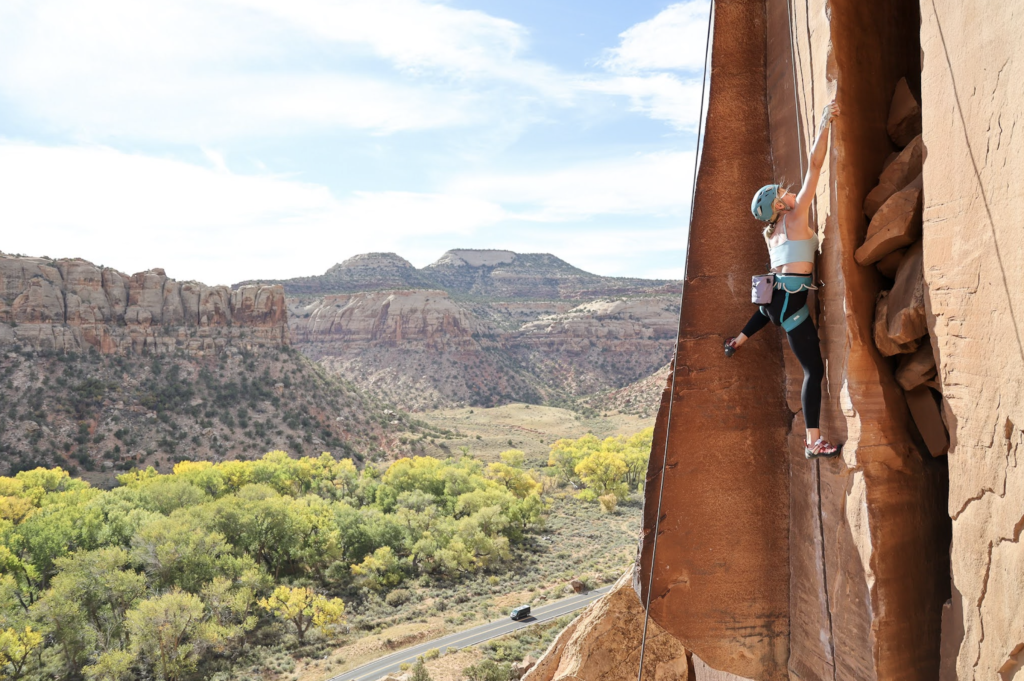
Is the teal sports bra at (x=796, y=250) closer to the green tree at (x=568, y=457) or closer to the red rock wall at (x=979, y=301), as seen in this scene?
the red rock wall at (x=979, y=301)

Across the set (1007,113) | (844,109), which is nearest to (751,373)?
(844,109)

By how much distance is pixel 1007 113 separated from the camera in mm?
3537

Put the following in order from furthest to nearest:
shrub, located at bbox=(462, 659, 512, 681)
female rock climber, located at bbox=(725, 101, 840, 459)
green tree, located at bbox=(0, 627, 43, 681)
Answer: green tree, located at bbox=(0, 627, 43, 681) < shrub, located at bbox=(462, 659, 512, 681) < female rock climber, located at bbox=(725, 101, 840, 459)

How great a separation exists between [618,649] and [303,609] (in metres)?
23.0

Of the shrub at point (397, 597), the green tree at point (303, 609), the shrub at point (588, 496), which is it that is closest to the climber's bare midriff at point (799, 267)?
the green tree at point (303, 609)

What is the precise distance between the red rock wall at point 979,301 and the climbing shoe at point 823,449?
33.6 inches

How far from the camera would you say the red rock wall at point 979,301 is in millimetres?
3514

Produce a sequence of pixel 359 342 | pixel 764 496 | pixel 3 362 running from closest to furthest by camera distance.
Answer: pixel 764 496
pixel 3 362
pixel 359 342

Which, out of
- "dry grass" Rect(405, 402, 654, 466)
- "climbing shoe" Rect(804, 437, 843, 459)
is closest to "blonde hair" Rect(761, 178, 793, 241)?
"climbing shoe" Rect(804, 437, 843, 459)

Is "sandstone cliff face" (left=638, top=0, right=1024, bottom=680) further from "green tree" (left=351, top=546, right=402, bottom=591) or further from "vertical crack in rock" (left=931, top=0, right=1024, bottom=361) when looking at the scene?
"green tree" (left=351, top=546, right=402, bottom=591)

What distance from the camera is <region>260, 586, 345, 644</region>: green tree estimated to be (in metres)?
26.6

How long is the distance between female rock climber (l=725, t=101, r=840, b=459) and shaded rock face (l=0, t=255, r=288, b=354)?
63.6 metres

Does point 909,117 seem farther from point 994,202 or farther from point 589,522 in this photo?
point 589,522

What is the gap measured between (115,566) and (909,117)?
1325 inches
